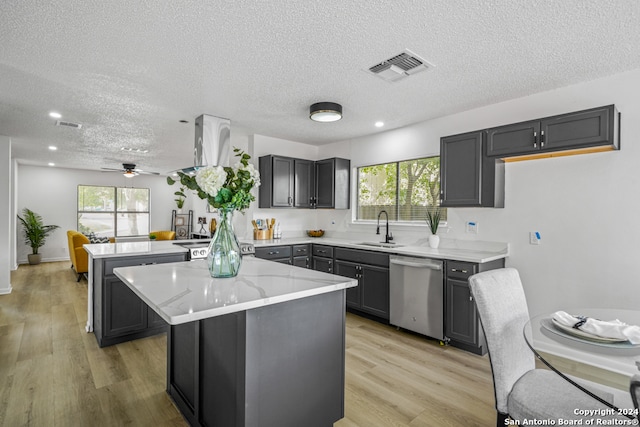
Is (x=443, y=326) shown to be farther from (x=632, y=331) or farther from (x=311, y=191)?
(x=311, y=191)

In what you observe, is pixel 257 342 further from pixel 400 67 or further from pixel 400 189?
pixel 400 189

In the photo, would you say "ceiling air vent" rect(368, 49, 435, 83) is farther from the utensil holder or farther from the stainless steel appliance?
the utensil holder

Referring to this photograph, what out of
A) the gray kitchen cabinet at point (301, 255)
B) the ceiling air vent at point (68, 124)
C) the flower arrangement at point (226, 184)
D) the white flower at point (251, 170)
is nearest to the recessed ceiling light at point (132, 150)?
the ceiling air vent at point (68, 124)

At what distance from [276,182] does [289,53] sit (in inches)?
99.4

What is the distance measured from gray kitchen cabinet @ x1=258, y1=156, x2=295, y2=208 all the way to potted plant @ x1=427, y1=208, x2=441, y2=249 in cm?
202

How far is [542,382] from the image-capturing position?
1.55m

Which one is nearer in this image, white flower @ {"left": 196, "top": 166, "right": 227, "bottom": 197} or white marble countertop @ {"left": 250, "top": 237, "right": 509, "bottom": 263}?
white flower @ {"left": 196, "top": 166, "right": 227, "bottom": 197}

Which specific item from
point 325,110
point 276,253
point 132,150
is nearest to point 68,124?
point 132,150

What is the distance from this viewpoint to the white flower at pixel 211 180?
1687 millimetres

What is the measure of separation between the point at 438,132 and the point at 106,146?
541 centimetres

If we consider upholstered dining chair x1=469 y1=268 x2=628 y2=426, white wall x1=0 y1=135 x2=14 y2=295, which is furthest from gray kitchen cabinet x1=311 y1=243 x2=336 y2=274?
white wall x1=0 y1=135 x2=14 y2=295

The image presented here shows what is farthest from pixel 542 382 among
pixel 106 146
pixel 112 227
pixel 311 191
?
pixel 112 227

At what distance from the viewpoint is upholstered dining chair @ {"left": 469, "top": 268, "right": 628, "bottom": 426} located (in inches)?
54.0

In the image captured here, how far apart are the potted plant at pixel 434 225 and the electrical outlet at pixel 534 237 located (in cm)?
92
